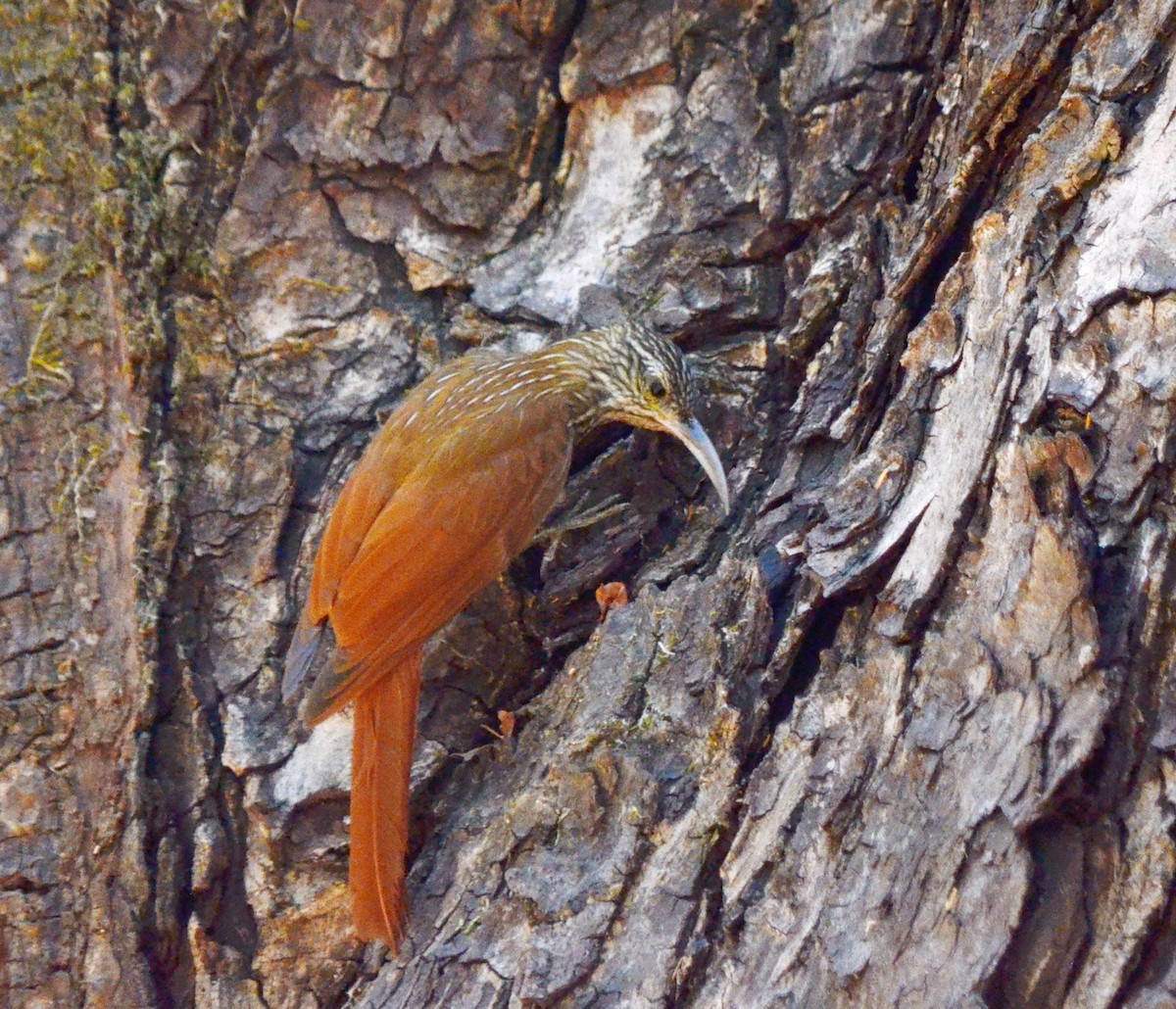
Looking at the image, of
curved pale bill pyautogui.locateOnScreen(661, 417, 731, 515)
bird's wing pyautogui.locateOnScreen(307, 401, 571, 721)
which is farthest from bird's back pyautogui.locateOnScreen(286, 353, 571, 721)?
curved pale bill pyautogui.locateOnScreen(661, 417, 731, 515)

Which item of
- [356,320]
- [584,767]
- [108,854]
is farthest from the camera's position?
[356,320]

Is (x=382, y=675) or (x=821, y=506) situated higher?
(x=821, y=506)

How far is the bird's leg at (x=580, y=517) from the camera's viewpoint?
2537mm

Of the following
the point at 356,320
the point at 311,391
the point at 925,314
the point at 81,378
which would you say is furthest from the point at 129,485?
the point at 925,314

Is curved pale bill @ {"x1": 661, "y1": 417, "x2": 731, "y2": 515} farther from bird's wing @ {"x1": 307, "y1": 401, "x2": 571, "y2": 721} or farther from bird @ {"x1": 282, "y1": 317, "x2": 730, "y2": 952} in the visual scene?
bird's wing @ {"x1": 307, "y1": 401, "x2": 571, "y2": 721}

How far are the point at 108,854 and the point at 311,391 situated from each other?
1.01 meters

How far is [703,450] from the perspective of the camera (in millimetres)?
2473

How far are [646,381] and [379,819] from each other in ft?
3.78

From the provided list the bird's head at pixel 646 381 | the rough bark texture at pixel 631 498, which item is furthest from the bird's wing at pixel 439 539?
the bird's head at pixel 646 381

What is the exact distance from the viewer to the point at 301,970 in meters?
2.26

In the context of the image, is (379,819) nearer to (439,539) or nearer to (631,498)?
(439,539)

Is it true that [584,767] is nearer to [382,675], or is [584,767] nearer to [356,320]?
[382,675]

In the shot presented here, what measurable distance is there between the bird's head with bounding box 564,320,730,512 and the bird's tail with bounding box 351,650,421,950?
2.61ft

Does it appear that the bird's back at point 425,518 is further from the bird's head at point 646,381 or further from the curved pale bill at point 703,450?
the curved pale bill at point 703,450
